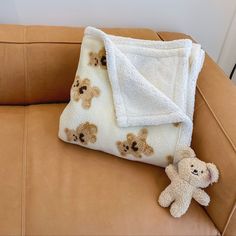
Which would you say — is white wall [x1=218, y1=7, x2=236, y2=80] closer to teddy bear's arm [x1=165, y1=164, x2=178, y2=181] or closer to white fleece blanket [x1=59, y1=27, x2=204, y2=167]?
white fleece blanket [x1=59, y1=27, x2=204, y2=167]

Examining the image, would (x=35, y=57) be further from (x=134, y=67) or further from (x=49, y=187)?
(x=49, y=187)

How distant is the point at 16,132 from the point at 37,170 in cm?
19

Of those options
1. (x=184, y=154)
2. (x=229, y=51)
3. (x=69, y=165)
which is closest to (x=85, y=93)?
(x=69, y=165)

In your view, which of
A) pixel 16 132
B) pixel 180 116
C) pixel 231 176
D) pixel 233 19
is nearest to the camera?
pixel 231 176

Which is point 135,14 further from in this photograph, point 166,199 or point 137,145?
point 166,199

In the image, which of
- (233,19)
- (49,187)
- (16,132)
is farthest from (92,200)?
(233,19)

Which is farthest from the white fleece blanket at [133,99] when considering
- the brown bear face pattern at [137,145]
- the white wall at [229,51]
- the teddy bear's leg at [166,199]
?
the white wall at [229,51]

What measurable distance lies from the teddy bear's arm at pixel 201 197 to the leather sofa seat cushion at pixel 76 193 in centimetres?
3

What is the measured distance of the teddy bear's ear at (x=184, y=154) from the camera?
911 millimetres

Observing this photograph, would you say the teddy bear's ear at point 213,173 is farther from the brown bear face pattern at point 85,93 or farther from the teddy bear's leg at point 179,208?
the brown bear face pattern at point 85,93

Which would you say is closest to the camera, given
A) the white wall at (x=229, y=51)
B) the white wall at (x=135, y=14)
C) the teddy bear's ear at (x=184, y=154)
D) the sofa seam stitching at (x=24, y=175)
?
the sofa seam stitching at (x=24, y=175)

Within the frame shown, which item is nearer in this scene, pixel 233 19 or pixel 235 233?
pixel 235 233

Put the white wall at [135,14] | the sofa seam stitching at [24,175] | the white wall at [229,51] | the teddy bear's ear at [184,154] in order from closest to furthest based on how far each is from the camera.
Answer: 1. the sofa seam stitching at [24,175]
2. the teddy bear's ear at [184,154]
3. the white wall at [135,14]
4. the white wall at [229,51]

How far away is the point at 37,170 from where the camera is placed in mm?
918
